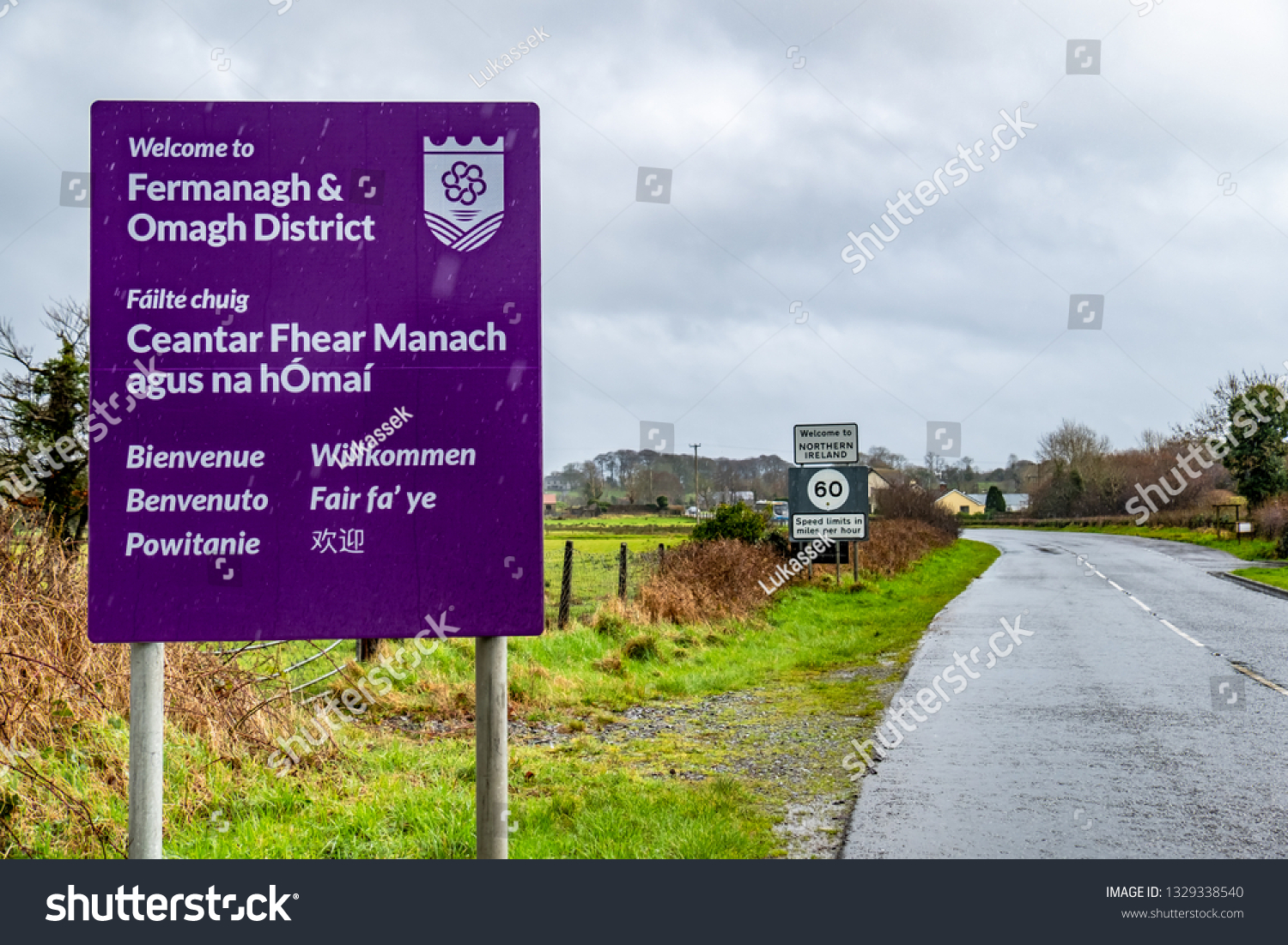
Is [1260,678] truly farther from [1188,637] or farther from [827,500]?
[827,500]

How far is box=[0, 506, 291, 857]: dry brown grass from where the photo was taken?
5.50 metres

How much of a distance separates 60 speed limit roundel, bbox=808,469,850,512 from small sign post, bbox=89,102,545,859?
17425 millimetres

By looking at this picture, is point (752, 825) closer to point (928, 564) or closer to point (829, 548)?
point (829, 548)

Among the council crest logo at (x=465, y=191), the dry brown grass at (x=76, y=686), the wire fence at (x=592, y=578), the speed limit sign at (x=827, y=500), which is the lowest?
the wire fence at (x=592, y=578)

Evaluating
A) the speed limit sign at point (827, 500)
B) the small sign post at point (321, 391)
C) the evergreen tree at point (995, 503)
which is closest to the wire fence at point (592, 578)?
the speed limit sign at point (827, 500)

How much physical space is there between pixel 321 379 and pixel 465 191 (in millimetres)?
916

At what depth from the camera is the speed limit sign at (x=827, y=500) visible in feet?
67.5

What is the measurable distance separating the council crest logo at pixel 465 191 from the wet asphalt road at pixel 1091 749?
11.7ft

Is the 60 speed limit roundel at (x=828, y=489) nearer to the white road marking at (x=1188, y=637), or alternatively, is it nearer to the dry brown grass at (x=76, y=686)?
the white road marking at (x=1188, y=637)

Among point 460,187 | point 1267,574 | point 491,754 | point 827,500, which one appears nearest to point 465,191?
point 460,187

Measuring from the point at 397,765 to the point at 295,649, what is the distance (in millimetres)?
5179

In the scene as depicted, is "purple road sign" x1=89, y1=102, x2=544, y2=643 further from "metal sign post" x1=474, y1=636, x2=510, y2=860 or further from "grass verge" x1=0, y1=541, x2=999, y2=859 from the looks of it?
"grass verge" x1=0, y1=541, x2=999, y2=859
